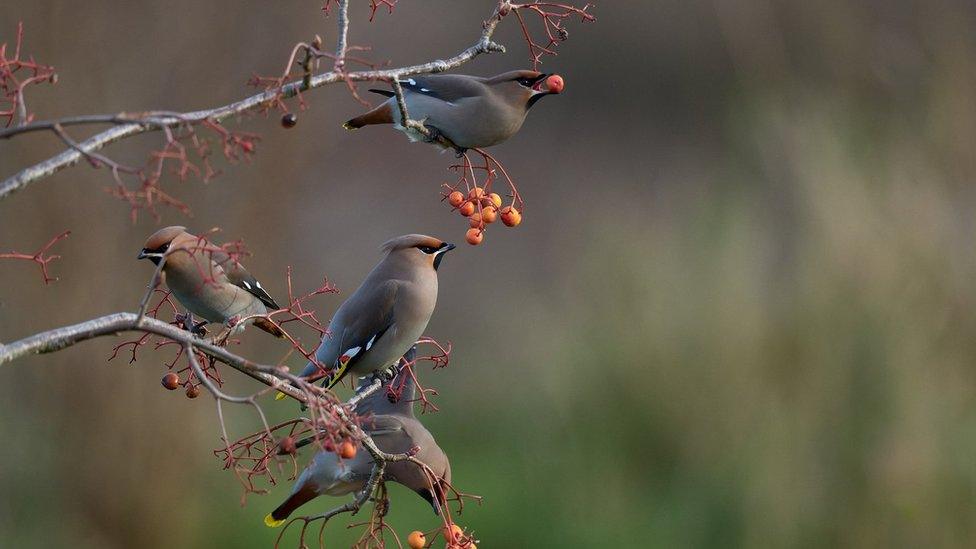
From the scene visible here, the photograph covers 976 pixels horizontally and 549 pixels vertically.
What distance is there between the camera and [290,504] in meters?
2.65

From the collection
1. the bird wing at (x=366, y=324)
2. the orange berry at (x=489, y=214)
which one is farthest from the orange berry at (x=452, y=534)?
the orange berry at (x=489, y=214)

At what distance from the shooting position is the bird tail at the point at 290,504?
2527 mm

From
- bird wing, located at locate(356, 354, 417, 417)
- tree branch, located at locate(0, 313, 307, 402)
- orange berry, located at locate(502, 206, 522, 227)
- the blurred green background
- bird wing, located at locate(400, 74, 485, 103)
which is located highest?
bird wing, located at locate(400, 74, 485, 103)

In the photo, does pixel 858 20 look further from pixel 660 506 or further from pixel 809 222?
pixel 660 506

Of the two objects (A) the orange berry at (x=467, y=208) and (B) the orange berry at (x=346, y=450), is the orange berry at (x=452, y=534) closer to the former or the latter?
(B) the orange berry at (x=346, y=450)

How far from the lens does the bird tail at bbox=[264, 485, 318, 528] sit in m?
2.53

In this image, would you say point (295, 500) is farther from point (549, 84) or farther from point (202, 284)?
point (549, 84)

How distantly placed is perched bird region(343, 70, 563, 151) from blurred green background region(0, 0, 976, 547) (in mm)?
3166

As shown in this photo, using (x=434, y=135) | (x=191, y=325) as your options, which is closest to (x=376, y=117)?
(x=434, y=135)

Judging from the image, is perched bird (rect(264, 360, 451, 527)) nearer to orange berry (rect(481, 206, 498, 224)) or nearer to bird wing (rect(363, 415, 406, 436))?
bird wing (rect(363, 415, 406, 436))

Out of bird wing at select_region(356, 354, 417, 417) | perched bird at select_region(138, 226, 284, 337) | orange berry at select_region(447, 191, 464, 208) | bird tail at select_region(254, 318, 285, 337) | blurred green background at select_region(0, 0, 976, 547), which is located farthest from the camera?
blurred green background at select_region(0, 0, 976, 547)

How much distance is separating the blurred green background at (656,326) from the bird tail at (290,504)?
310cm

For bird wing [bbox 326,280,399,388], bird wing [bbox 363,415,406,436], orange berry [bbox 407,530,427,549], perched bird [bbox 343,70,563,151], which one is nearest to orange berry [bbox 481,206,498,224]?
perched bird [bbox 343,70,563,151]

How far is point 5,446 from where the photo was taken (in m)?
6.28
